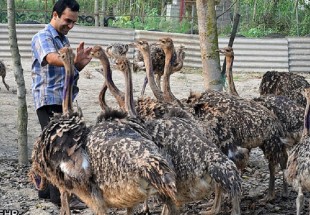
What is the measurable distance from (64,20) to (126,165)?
6.96ft

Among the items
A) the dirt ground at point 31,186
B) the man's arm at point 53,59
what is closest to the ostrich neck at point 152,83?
A: the dirt ground at point 31,186

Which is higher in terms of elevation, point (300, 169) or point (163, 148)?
point (163, 148)

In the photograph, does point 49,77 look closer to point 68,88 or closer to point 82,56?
point 82,56

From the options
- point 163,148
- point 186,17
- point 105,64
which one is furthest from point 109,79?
point 186,17

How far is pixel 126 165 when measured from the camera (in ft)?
15.2

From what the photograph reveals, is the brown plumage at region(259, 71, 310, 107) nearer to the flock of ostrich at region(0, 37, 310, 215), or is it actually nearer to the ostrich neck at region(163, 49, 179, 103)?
the flock of ostrich at region(0, 37, 310, 215)

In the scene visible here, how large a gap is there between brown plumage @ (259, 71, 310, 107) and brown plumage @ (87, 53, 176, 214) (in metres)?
3.33

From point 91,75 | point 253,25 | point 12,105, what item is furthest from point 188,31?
point 12,105

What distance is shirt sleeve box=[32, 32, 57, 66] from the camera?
6.08 m

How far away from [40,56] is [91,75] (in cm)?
826

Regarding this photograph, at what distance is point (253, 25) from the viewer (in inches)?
765

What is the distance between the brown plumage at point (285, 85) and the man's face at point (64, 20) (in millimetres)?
2947

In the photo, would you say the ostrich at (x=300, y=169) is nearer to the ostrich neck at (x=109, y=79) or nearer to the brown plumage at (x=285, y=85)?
the ostrich neck at (x=109, y=79)

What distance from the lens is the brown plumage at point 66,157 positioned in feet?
16.4
